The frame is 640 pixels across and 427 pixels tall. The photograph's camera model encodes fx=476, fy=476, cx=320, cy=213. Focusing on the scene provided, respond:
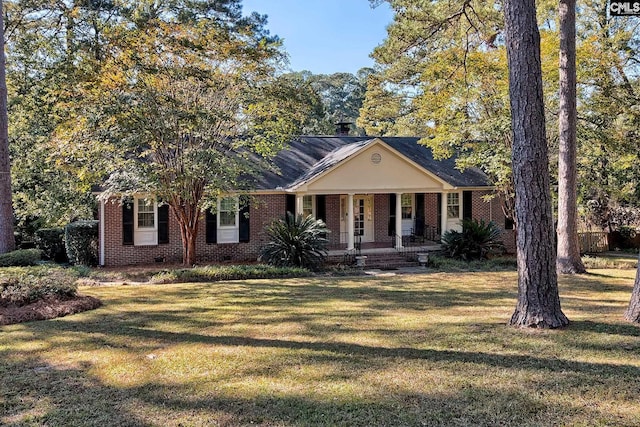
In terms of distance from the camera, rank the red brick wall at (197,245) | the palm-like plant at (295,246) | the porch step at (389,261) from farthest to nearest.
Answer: the porch step at (389,261) < the red brick wall at (197,245) < the palm-like plant at (295,246)

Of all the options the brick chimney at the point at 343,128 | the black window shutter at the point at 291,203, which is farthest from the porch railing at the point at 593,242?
the black window shutter at the point at 291,203

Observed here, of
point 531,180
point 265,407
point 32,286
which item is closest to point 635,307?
point 531,180

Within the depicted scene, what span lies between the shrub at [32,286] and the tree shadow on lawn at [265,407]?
12.6 feet

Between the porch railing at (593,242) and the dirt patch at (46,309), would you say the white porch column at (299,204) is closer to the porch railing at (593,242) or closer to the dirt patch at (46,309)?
the dirt patch at (46,309)

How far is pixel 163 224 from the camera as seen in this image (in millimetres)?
15516

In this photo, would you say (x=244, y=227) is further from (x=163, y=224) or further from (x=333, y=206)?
(x=333, y=206)

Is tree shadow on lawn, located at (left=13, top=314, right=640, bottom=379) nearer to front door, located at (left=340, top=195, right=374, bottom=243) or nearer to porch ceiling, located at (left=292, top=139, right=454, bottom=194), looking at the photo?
porch ceiling, located at (left=292, top=139, right=454, bottom=194)

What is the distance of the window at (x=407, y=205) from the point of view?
760 inches

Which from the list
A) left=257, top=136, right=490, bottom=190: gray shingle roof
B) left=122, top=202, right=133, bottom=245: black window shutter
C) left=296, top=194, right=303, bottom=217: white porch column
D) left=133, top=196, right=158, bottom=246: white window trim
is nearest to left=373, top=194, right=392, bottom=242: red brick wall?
left=257, top=136, right=490, bottom=190: gray shingle roof

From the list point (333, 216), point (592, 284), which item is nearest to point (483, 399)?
point (592, 284)

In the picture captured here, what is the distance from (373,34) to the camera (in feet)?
73.7

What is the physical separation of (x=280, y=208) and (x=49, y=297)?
9.41m

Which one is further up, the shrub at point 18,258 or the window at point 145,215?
the window at point 145,215

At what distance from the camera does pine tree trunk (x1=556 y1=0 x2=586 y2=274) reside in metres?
12.1
